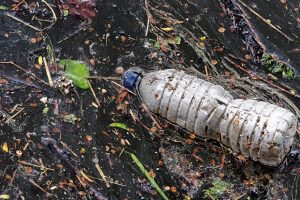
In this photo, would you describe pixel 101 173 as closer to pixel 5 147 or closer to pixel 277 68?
pixel 5 147

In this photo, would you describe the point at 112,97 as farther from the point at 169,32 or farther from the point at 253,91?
the point at 253,91

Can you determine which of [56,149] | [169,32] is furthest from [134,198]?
[169,32]

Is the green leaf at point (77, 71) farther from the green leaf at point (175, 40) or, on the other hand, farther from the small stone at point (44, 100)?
the green leaf at point (175, 40)

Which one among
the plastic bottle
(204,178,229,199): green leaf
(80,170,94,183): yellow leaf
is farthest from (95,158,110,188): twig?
(204,178,229,199): green leaf

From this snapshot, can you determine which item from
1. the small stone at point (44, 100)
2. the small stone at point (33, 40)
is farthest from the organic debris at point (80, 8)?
the small stone at point (44, 100)

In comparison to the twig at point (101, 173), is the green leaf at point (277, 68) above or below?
above

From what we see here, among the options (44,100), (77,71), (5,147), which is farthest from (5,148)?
(77,71)
